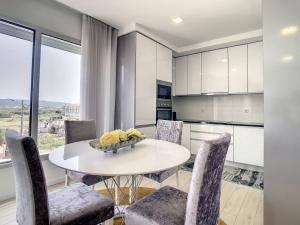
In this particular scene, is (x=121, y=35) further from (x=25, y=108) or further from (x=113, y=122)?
(x=25, y=108)

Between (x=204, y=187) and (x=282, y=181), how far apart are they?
1033mm

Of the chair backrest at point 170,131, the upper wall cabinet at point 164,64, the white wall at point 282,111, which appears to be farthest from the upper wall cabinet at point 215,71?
the white wall at point 282,111

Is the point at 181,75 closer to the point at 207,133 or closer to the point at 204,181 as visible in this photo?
the point at 207,133

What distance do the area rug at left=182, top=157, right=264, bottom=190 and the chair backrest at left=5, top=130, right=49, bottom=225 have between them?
266 centimetres

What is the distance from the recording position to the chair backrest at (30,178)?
0.87 meters

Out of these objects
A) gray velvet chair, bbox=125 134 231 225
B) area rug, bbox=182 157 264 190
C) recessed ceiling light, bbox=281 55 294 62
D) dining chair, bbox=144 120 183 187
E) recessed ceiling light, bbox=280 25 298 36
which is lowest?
area rug, bbox=182 157 264 190

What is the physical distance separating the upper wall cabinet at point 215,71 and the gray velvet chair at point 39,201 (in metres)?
3.23

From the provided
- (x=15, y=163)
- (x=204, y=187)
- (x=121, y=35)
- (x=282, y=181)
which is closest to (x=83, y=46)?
(x=121, y=35)

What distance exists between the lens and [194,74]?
4.00 metres

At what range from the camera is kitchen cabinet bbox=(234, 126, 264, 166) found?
3037mm

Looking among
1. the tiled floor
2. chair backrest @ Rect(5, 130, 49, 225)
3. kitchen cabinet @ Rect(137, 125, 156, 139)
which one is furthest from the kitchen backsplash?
chair backrest @ Rect(5, 130, 49, 225)

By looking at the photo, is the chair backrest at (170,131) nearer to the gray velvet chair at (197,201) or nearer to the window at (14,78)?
the gray velvet chair at (197,201)

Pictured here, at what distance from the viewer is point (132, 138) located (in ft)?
5.14

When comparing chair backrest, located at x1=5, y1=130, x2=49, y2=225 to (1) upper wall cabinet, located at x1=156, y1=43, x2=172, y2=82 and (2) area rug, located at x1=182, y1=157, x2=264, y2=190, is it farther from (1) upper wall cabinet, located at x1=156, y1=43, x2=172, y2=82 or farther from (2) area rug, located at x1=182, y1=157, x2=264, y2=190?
(1) upper wall cabinet, located at x1=156, y1=43, x2=172, y2=82
